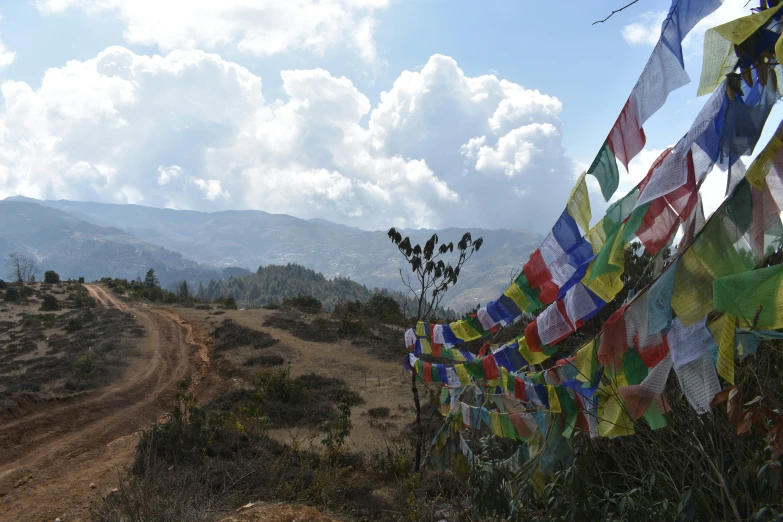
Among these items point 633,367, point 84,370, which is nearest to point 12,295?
point 84,370

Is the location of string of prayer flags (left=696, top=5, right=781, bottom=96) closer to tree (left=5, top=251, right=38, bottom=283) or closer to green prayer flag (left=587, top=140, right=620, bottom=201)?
green prayer flag (left=587, top=140, right=620, bottom=201)

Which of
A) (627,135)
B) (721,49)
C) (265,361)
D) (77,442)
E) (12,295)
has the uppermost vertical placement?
(721,49)

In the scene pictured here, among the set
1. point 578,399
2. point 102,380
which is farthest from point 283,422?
point 578,399

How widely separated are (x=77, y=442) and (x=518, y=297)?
31.1 ft

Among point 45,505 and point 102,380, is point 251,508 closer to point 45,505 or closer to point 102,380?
point 45,505

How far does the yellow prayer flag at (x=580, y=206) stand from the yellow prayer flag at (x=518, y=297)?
3.61 ft

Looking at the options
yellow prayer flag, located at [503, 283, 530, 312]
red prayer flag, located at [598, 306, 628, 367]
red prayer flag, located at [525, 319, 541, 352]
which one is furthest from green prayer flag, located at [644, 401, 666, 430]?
yellow prayer flag, located at [503, 283, 530, 312]

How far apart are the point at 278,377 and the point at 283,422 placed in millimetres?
2674

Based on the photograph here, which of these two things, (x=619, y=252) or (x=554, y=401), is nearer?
(x=619, y=252)

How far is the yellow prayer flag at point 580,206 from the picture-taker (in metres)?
4.25

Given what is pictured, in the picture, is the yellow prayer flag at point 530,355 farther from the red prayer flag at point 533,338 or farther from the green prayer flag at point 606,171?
the green prayer flag at point 606,171

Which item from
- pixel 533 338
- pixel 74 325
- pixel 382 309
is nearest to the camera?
pixel 533 338

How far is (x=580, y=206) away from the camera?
168 inches

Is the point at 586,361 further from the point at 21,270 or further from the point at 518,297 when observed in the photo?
the point at 21,270
